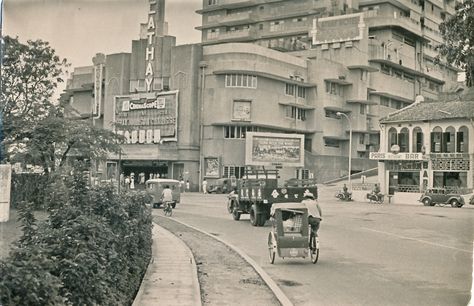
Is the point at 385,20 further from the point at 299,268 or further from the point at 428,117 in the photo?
the point at 299,268

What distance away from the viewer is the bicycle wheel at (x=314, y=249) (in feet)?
38.4

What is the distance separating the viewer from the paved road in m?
8.31

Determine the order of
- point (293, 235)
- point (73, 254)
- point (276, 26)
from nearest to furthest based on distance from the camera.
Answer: point (73, 254) < point (293, 235) < point (276, 26)

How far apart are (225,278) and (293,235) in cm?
227

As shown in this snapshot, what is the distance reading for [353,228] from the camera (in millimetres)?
20016

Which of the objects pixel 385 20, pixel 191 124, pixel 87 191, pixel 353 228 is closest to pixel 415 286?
pixel 87 191

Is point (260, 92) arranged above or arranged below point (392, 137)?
above

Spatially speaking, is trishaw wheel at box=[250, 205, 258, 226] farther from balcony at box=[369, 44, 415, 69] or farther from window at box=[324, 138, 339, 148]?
balcony at box=[369, 44, 415, 69]

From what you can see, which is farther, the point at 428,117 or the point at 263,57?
the point at 263,57

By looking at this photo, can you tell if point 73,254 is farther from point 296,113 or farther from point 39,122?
point 296,113

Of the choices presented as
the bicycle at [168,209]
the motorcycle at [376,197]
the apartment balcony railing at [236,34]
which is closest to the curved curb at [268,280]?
the bicycle at [168,209]

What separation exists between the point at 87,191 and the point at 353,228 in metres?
15.5

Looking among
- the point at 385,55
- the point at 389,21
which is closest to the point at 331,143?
the point at 385,55

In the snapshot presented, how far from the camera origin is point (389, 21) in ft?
217
